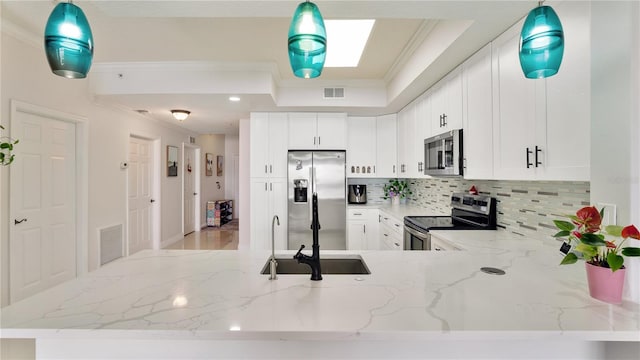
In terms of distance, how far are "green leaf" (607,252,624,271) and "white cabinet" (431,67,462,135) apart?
1706 mm

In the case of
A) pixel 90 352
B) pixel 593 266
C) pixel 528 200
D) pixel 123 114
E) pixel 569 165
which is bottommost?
pixel 90 352

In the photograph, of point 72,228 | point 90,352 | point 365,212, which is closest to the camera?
point 90,352

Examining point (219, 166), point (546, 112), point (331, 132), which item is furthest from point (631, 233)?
point (219, 166)

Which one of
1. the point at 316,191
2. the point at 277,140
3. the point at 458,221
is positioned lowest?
the point at 458,221

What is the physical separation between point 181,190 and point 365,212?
4.09 metres

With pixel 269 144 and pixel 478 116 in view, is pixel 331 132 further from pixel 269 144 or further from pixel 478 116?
pixel 478 116

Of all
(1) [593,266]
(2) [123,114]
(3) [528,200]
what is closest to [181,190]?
(2) [123,114]

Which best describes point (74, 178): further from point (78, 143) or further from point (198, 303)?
point (198, 303)

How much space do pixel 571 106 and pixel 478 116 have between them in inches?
30.7

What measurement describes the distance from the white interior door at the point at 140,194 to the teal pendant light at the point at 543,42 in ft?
16.6

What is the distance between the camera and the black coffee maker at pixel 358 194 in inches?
179

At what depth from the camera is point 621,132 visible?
102 cm

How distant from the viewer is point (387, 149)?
4363mm

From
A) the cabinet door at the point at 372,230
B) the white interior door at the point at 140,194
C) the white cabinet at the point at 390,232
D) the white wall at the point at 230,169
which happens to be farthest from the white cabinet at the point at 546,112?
the white wall at the point at 230,169
